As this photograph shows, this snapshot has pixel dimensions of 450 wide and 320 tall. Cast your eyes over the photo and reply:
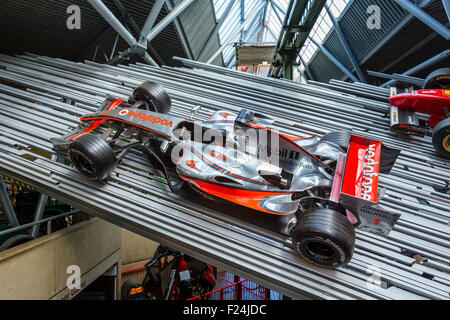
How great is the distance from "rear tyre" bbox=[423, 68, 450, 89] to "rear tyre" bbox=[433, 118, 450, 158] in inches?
60.9

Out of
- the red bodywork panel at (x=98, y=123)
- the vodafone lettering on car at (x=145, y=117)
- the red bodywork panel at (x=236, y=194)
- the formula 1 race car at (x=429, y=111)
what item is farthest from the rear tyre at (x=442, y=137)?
the red bodywork panel at (x=98, y=123)

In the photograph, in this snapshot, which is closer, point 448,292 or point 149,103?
point 448,292

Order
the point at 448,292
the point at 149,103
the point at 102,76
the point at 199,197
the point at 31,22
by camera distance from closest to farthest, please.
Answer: the point at 448,292 → the point at 199,197 → the point at 149,103 → the point at 102,76 → the point at 31,22

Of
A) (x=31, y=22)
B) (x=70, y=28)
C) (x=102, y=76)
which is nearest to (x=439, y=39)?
(x=102, y=76)

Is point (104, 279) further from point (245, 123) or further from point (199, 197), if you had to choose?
point (245, 123)

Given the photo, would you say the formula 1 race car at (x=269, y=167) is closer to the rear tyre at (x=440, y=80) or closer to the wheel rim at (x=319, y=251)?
the wheel rim at (x=319, y=251)

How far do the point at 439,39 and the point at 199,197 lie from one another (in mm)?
11451

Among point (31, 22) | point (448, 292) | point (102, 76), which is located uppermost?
point (31, 22)

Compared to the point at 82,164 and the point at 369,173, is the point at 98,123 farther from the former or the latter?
the point at 369,173

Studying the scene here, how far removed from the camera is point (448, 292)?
229cm

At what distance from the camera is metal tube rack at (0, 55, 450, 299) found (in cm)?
Answer: 237

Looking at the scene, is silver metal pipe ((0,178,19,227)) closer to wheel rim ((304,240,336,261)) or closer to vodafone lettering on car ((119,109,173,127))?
vodafone lettering on car ((119,109,173,127))

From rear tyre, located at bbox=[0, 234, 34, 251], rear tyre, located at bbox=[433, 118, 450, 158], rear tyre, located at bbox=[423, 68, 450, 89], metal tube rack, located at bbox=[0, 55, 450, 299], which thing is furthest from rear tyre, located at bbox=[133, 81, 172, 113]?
rear tyre, located at bbox=[423, 68, 450, 89]

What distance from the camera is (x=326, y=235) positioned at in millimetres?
1940
